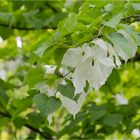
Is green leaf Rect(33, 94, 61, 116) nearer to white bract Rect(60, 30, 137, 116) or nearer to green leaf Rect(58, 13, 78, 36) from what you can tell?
white bract Rect(60, 30, 137, 116)

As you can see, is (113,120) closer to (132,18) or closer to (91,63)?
(132,18)

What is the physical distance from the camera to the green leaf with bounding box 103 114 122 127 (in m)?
1.84

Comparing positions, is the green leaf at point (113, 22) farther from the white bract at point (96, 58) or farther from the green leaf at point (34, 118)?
the green leaf at point (34, 118)

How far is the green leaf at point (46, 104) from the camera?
1.13 meters

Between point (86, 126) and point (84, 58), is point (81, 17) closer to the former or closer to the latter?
point (84, 58)

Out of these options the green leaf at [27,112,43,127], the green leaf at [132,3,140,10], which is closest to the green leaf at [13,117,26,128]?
the green leaf at [27,112,43,127]

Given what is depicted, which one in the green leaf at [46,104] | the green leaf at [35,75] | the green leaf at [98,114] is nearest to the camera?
the green leaf at [46,104]

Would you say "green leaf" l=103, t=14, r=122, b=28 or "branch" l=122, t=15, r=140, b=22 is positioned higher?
"green leaf" l=103, t=14, r=122, b=28

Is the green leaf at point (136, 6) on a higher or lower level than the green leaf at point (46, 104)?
higher

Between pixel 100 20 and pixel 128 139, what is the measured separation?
1202 millimetres

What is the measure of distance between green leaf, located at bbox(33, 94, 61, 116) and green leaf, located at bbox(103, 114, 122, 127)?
2.36 ft

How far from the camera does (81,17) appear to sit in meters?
1.08

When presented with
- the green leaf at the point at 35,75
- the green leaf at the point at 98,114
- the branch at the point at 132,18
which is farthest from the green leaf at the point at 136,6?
the green leaf at the point at 98,114

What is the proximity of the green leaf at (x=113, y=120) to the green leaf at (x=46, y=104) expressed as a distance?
72cm
